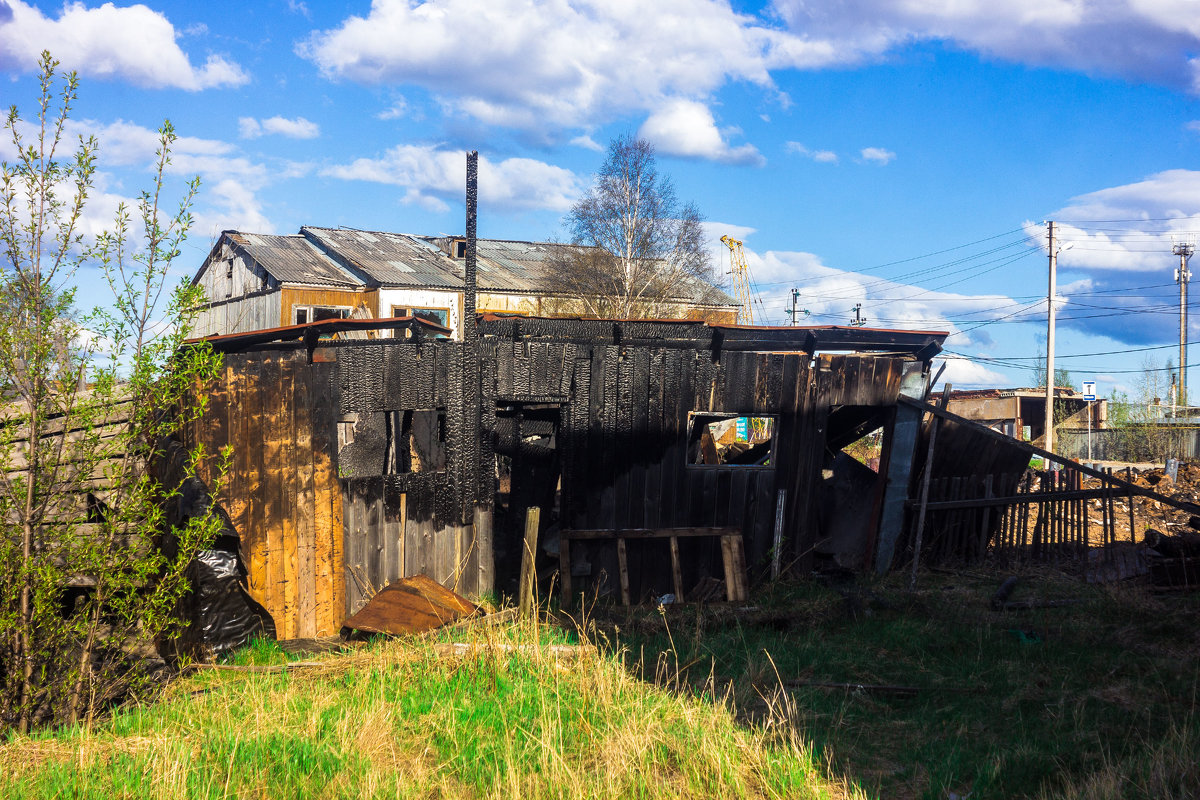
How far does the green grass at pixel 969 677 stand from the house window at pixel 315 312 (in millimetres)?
21100

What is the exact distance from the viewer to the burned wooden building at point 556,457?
320 inches

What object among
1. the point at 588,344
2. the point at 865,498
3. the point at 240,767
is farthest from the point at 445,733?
the point at 865,498

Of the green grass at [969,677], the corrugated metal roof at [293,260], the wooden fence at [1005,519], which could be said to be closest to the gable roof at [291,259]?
the corrugated metal roof at [293,260]

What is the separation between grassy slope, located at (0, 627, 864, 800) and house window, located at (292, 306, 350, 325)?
2250 cm

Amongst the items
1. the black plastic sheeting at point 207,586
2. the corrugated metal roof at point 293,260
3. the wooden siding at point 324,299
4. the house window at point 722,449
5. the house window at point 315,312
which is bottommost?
the black plastic sheeting at point 207,586

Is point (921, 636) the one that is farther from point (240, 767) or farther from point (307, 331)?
point (307, 331)

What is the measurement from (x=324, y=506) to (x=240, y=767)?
4.01 metres

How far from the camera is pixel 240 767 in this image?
4.47 m

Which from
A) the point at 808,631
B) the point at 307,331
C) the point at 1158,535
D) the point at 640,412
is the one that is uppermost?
the point at 307,331

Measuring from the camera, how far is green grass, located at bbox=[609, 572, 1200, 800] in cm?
482

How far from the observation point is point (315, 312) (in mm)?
27234

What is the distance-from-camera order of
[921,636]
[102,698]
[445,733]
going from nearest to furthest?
[445,733], [102,698], [921,636]

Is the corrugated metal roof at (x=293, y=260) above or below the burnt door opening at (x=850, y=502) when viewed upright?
above

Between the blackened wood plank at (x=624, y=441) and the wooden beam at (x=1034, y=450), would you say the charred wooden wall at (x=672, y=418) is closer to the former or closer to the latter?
the blackened wood plank at (x=624, y=441)
